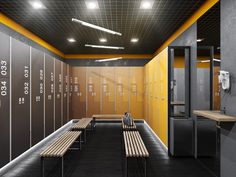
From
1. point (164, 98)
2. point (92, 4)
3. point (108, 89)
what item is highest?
point (92, 4)

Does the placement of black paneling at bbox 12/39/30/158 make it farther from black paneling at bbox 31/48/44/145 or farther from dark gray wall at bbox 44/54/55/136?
dark gray wall at bbox 44/54/55/136

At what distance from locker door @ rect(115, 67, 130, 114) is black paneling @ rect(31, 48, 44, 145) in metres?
4.21

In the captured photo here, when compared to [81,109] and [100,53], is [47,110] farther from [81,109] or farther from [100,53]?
[100,53]

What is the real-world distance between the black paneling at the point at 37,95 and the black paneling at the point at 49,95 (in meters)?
0.30

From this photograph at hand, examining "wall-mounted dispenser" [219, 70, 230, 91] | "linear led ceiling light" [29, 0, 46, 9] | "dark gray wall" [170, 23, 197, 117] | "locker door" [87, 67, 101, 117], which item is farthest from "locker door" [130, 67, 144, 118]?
"wall-mounted dispenser" [219, 70, 230, 91]

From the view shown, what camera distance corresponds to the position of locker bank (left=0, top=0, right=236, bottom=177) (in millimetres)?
3094

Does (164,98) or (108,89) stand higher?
(108,89)

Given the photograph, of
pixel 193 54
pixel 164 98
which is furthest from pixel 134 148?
pixel 193 54

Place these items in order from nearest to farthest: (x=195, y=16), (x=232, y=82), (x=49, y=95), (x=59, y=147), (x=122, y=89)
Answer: (x=232, y=82) < (x=59, y=147) < (x=195, y=16) < (x=49, y=95) < (x=122, y=89)

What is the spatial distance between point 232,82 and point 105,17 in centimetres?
310

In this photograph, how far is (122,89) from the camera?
8.90 m

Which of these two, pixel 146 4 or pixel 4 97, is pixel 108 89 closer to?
pixel 146 4

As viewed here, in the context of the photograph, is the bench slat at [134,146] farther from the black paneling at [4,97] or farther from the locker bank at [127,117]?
the black paneling at [4,97]

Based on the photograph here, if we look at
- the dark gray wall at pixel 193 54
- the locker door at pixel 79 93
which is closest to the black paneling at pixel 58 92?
the locker door at pixel 79 93
